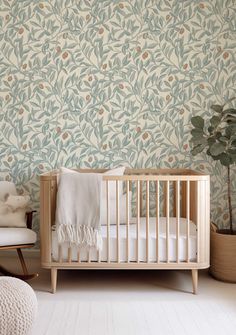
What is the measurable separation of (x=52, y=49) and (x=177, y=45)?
102cm

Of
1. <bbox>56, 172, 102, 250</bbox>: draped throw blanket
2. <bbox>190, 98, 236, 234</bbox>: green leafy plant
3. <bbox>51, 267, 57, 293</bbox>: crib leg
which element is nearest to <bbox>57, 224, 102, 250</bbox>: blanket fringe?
<bbox>56, 172, 102, 250</bbox>: draped throw blanket

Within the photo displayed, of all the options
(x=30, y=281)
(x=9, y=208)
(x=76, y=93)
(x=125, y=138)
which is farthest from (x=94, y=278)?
(x=76, y=93)

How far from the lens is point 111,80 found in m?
4.20

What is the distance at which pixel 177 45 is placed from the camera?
4.17 meters

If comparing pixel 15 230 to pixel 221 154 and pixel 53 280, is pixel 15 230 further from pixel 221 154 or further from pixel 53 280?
pixel 221 154

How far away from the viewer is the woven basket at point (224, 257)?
12.1 ft

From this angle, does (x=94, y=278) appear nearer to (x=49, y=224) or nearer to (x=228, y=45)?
(x=49, y=224)

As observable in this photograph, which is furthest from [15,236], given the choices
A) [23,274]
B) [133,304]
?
[133,304]

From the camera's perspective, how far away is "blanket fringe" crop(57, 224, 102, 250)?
11.0 ft

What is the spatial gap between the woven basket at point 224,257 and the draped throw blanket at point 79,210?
92 cm

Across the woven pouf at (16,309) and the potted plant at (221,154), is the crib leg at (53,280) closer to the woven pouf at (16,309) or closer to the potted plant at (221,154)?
the woven pouf at (16,309)

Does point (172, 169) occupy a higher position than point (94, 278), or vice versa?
point (172, 169)

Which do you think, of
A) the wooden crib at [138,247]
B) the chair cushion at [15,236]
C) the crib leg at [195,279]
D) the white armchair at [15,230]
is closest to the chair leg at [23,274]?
the white armchair at [15,230]

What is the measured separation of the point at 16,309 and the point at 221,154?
201 centimetres
